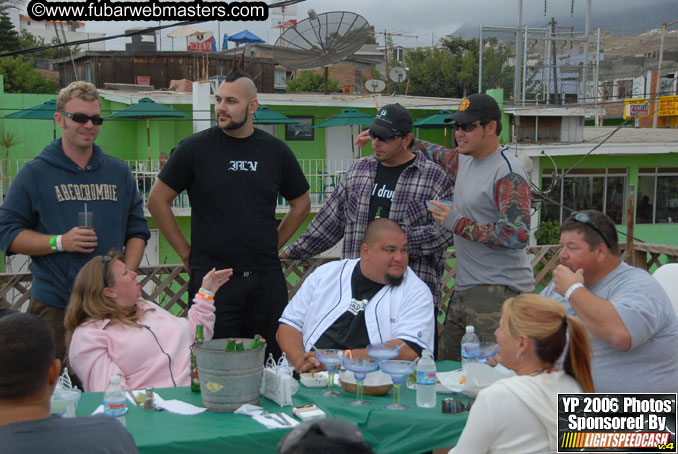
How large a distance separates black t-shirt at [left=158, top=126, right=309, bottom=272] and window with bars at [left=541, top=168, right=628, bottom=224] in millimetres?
15092

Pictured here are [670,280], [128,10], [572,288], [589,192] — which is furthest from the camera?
[589,192]

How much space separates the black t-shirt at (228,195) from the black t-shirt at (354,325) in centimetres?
65

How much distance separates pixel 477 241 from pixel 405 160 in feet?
2.58

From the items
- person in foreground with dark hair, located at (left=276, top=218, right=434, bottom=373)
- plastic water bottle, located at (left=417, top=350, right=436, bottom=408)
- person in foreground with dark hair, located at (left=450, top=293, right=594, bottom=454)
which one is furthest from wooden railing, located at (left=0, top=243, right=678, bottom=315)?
person in foreground with dark hair, located at (left=450, top=293, right=594, bottom=454)

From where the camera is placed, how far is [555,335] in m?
2.41

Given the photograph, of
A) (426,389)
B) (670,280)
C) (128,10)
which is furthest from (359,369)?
(128,10)

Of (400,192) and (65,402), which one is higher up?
(400,192)

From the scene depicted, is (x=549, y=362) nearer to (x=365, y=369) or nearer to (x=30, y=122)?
(x=365, y=369)

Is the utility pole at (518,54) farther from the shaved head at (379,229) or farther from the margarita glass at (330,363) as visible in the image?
the margarita glass at (330,363)

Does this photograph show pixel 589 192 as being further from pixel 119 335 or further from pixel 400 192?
pixel 119 335

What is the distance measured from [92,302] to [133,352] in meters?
0.33

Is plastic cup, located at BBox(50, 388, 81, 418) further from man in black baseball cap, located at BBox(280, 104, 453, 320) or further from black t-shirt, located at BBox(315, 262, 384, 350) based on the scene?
man in black baseball cap, located at BBox(280, 104, 453, 320)

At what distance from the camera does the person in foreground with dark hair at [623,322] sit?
2.92m

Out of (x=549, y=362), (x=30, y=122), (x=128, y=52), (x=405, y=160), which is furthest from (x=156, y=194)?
(x=128, y=52)
